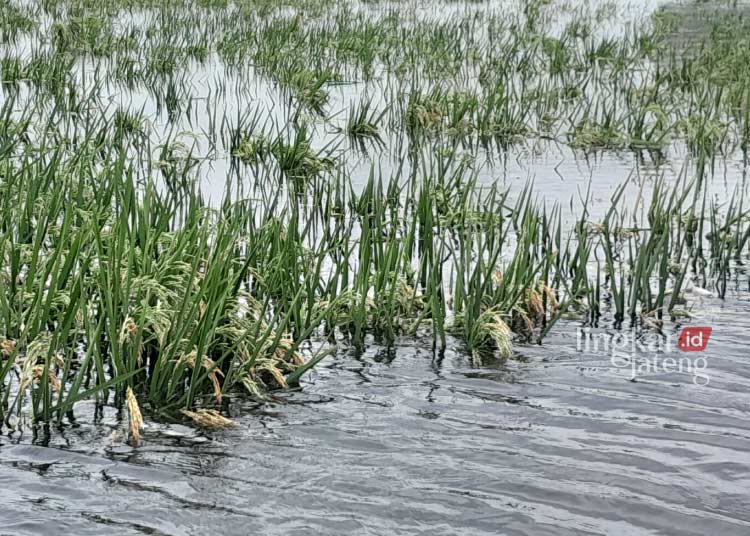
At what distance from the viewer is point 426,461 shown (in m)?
3.89

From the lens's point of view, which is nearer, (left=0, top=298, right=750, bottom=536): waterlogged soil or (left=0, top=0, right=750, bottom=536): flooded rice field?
(left=0, top=298, right=750, bottom=536): waterlogged soil

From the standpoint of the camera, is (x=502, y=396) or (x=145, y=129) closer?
(x=502, y=396)

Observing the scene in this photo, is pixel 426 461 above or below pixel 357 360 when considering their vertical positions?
below

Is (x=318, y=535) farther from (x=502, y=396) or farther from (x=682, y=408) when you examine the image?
(x=682, y=408)

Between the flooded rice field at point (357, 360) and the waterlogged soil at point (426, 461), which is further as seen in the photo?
the flooded rice field at point (357, 360)

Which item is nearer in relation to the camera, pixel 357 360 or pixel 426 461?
pixel 426 461

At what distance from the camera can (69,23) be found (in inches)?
615

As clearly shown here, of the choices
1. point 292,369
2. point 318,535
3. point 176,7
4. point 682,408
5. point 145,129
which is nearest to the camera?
point 318,535

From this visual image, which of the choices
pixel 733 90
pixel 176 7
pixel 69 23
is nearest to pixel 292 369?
pixel 733 90

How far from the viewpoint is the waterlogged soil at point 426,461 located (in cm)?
346

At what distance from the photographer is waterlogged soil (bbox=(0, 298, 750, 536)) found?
3465 mm

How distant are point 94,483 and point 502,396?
6.02ft

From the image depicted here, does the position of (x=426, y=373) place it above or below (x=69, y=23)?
below

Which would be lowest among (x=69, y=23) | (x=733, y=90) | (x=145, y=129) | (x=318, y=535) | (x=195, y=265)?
(x=318, y=535)
